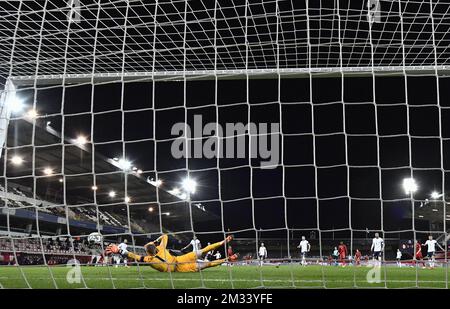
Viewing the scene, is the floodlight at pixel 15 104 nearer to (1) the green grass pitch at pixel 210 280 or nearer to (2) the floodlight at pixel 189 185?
(1) the green grass pitch at pixel 210 280

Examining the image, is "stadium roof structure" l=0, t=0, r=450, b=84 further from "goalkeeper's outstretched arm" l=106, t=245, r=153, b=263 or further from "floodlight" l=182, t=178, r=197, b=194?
"goalkeeper's outstretched arm" l=106, t=245, r=153, b=263

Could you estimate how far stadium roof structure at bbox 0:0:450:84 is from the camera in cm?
646

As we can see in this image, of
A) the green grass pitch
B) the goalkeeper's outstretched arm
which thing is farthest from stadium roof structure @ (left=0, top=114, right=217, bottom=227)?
the green grass pitch

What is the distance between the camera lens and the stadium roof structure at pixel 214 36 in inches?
254

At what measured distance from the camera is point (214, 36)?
6.92 m

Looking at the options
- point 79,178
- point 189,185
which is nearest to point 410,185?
point 189,185

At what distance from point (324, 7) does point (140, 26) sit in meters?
2.64

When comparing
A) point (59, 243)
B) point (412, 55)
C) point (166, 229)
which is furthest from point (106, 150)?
point (412, 55)

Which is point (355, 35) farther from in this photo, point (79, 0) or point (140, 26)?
point (79, 0)

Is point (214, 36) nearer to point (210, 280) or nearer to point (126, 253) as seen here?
point (210, 280)

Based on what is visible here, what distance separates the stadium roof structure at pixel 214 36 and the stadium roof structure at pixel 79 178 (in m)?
8.50

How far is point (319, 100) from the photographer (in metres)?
8.04

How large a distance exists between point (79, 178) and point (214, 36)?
59.3 ft

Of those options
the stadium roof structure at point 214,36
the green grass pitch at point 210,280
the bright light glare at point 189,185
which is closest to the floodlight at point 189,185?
the bright light glare at point 189,185
